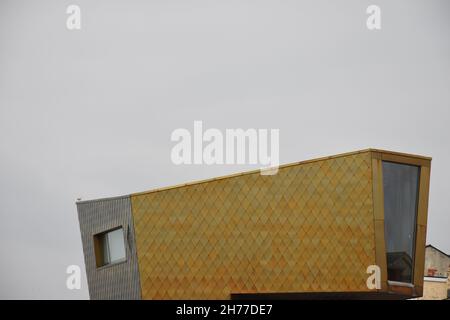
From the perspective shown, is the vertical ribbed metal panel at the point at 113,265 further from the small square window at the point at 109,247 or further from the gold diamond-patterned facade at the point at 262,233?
the gold diamond-patterned facade at the point at 262,233

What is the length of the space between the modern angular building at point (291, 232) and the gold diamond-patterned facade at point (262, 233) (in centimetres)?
4

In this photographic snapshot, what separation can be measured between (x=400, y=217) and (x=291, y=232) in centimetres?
488

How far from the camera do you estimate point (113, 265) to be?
33.9 metres

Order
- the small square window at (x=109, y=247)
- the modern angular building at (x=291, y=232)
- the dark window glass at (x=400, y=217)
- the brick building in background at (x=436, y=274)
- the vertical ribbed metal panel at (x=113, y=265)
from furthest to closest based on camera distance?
the brick building in background at (x=436, y=274) < the small square window at (x=109, y=247) < the vertical ribbed metal panel at (x=113, y=265) < the dark window glass at (x=400, y=217) < the modern angular building at (x=291, y=232)

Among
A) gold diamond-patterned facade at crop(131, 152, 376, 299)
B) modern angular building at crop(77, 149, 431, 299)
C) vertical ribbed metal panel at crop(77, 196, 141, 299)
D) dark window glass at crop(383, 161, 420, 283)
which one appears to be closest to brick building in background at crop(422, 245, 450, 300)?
modern angular building at crop(77, 149, 431, 299)

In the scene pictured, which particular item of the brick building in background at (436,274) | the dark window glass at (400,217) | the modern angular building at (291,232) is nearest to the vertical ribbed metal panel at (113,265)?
the modern angular building at (291,232)

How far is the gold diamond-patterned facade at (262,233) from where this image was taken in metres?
28.8

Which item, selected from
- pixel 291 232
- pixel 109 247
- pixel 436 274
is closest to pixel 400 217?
pixel 291 232

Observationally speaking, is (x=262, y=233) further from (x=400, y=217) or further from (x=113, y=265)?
(x=113, y=265)

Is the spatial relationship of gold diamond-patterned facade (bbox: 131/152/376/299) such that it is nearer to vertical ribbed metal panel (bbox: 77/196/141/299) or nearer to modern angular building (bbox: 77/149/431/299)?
modern angular building (bbox: 77/149/431/299)

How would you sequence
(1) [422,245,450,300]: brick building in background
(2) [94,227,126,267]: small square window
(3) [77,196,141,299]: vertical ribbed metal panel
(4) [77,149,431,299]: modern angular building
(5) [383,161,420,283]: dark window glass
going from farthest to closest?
(1) [422,245,450,300]: brick building in background, (2) [94,227,126,267]: small square window, (3) [77,196,141,299]: vertical ribbed metal panel, (5) [383,161,420,283]: dark window glass, (4) [77,149,431,299]: modern angular building

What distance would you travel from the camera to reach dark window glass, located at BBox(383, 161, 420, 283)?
2886 centimetres

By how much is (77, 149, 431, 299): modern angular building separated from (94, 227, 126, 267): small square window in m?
1.26
